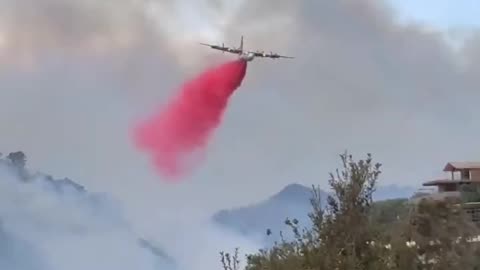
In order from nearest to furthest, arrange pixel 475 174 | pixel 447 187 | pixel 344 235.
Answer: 1. pixel 344 235
2. pixel 447 187
3. pixel 475 174

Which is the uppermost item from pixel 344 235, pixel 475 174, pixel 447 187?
pixel 475 174

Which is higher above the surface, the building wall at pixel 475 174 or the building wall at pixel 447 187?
the building wall at pixel 475 174

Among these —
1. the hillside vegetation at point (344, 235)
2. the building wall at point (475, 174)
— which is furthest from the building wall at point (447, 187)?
the hillside vegetation at point (344, 235)

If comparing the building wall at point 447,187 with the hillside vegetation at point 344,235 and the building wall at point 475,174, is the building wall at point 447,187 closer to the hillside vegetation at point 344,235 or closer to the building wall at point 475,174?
the building wall at point 475,174

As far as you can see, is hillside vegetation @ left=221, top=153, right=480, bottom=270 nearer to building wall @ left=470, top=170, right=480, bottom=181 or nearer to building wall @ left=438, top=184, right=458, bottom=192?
building wall @ left=438, top=184, right=458, bottom=192

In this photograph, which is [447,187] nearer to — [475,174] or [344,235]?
[475,174]

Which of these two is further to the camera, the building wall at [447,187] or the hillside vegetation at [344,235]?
the building wall at [447,187]

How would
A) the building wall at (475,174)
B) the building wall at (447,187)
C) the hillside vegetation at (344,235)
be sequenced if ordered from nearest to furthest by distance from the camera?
the hillside vegetation at (344,235) → the building wall at (447,187) → the building wall at (475,174)

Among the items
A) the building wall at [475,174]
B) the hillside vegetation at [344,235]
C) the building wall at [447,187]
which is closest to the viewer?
the hillside vegetation at [344,235]

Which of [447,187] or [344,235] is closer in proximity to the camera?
[344,235]

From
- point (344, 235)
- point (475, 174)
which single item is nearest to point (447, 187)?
point (475, 174)

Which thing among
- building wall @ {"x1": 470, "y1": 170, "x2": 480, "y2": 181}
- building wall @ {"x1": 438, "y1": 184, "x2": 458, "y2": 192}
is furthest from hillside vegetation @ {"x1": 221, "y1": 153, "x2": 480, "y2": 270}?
building wall @ {"x1": 470, "y1": 170, "x2": 480, "y2": 181}

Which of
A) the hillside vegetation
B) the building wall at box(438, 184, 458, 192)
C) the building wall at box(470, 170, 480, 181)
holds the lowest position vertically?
the hillside vegetation

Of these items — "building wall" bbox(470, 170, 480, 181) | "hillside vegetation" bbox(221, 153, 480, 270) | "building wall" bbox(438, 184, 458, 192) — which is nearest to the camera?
"hillside vegetation" bbox(221, 153, 480, 270)
